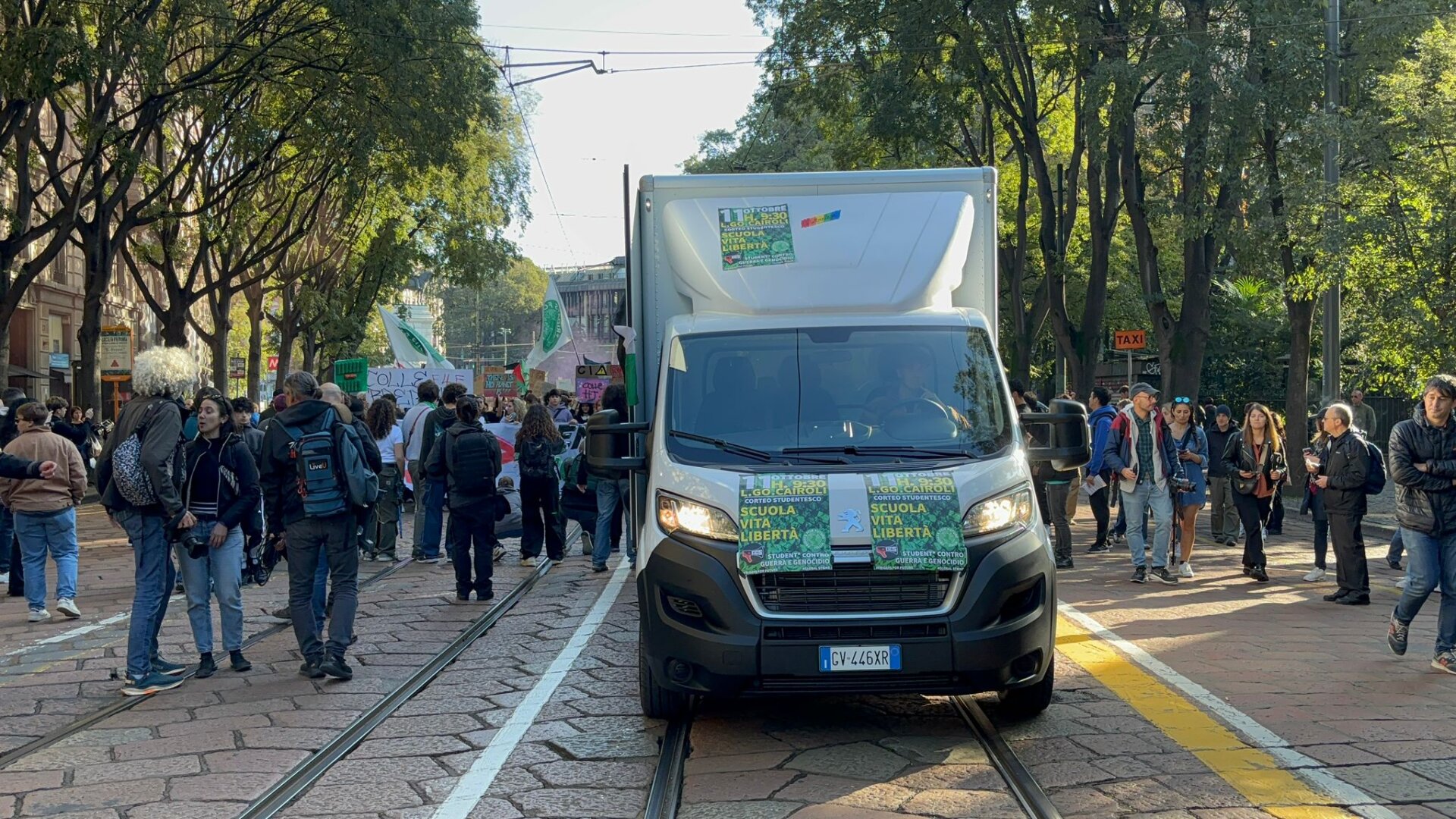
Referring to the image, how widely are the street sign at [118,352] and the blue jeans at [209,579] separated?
2253 centimetres

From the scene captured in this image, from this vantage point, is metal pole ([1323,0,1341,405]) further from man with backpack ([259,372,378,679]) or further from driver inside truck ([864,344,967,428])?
man with backpack ([259,372,378,679])

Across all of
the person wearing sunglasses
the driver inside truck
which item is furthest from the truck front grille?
the person wearing sunglasses

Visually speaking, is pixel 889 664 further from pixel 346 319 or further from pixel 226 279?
pixel 346 319

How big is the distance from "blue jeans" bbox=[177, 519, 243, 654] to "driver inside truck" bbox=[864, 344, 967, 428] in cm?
381

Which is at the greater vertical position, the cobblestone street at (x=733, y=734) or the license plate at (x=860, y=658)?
the license plate at (x=860, y=658)

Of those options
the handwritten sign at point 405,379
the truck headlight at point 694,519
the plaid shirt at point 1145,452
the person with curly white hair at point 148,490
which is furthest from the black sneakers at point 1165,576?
the handwritten sign at point 405,379

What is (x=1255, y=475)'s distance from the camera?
1256cm

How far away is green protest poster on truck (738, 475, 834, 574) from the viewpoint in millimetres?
6168

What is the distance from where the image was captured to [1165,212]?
70.9ft

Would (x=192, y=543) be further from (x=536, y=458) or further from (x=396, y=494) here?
(x=396, y=494)

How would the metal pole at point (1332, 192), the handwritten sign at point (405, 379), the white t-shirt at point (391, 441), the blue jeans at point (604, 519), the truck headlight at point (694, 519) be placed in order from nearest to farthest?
the truck headlight at point (694, 519), the blue jeans at point (604, 519), the white t-shirt at point (391, 441), the metal pole at point (1332, 192), the handwritten sign at point (405, 379)

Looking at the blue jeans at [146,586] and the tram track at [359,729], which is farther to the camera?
the blue jeans at [146,586]

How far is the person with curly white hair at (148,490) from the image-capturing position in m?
7.93

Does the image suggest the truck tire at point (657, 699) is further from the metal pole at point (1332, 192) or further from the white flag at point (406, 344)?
the white flag at point (406, 344)
